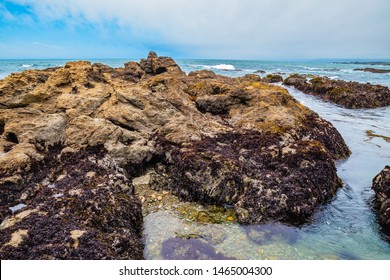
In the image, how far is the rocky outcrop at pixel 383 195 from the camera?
711cm

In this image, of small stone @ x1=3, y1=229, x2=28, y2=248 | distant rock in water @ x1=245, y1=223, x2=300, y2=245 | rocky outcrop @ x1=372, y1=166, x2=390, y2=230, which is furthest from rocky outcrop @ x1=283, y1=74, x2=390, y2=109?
small stone @ x1=3, y1=229, x2=28, y2=248

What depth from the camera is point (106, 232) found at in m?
6.07

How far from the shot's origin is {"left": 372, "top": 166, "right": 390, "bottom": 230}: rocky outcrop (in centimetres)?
711

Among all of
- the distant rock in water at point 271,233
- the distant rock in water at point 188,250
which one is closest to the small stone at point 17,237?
the distant rock in water at point 188,250

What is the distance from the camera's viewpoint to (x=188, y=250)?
240 inches

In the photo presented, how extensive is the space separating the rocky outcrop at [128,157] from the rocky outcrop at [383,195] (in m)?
1.18

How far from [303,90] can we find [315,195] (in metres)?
33.5

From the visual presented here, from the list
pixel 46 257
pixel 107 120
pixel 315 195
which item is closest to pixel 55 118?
pixel 107 120

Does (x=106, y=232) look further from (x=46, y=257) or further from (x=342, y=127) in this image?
(x=342, y=127)

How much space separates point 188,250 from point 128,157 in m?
4.12

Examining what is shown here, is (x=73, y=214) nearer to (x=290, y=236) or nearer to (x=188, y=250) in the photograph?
(x=188, y=250)

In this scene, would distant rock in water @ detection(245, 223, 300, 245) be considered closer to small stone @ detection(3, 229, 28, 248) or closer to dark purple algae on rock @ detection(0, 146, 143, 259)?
dark purple algae on rock @ detection(0, 146, 143, 259)

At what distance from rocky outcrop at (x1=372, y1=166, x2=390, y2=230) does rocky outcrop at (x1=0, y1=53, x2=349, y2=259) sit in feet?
3.88

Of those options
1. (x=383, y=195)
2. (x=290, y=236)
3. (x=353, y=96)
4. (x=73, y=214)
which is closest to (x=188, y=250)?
(x=290, y=236)
